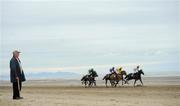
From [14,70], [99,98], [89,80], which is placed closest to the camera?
[14,70]

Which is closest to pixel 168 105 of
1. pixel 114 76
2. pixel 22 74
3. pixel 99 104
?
pixel 99 104

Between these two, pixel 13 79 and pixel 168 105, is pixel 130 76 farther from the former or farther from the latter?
pixel 168 105

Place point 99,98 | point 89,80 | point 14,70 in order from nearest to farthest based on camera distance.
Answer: point 14,70 < point 99,98 < point 89,80

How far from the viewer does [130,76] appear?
41469mm

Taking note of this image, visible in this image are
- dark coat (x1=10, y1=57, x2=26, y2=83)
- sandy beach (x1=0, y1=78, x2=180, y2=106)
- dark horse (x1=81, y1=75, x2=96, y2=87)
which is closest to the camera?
sandy beach (x1=0, y1=78, x2=180, y2=106)

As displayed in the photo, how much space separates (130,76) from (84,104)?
24216mm

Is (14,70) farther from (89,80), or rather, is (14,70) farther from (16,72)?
(89,80)

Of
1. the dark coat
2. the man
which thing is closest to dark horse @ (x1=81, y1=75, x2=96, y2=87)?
the man

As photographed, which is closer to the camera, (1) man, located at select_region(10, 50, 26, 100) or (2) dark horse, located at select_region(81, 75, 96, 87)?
(1) man, located at select_region(10, 50, 26, 100)

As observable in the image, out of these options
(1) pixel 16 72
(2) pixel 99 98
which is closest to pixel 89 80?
(2) pixel 99 98

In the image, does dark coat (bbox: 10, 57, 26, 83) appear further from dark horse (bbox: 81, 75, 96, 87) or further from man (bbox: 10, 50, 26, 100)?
dark horse (bbox: 81, 75, 96, 87)

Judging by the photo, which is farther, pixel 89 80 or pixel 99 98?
pixel 89 80

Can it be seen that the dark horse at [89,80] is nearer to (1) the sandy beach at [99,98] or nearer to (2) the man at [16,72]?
(1) the sandy beach at [99,98]

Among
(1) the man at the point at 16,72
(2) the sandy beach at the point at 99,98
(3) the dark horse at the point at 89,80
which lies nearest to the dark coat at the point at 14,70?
(1) the man at the point at 16,72
